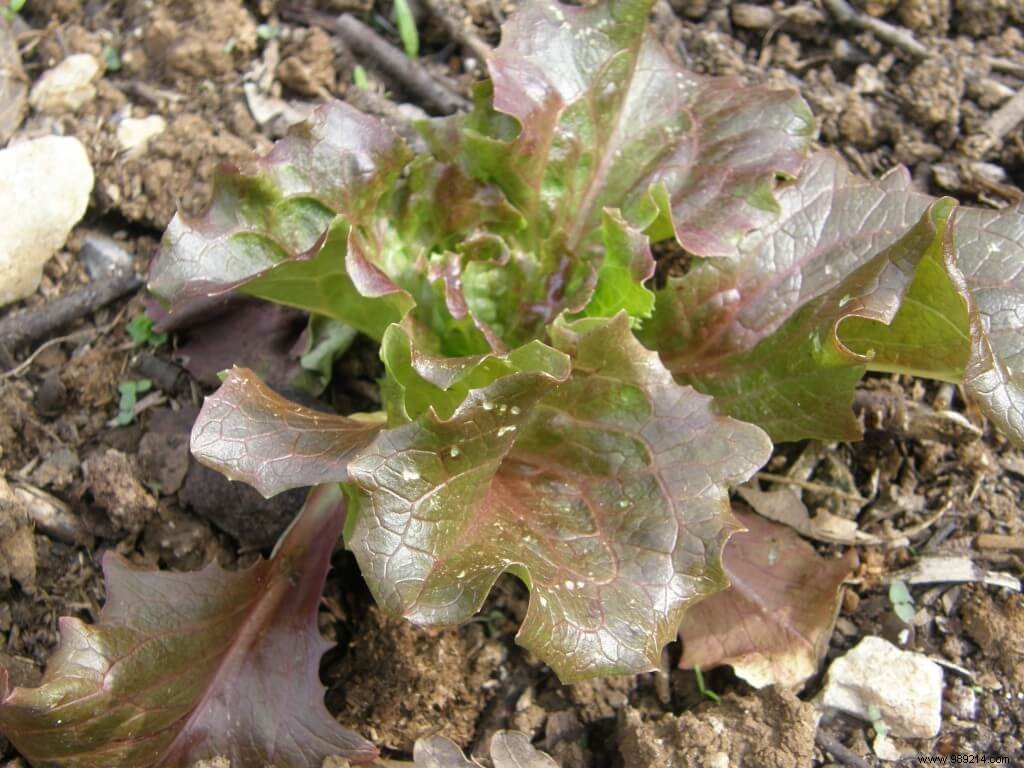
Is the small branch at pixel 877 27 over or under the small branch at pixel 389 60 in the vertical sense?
over

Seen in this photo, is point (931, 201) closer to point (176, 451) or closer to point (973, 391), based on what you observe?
point (973, 391)

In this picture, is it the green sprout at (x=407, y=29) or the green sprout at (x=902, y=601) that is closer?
the green sprout at (x=902, y=601)

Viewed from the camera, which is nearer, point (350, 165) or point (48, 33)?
point (350, 165)

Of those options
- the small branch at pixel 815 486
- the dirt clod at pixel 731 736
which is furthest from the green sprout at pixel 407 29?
the dirt clod at pixel 731 736

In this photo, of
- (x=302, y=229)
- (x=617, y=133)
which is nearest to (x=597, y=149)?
(x=617, y=133)

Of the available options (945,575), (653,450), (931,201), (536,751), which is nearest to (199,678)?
(536,751)

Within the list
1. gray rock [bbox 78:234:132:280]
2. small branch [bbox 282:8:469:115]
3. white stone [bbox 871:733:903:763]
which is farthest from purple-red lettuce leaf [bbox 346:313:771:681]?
gray rock [bbox 78:234:132:280]

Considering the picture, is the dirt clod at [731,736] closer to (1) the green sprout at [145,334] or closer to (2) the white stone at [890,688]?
(2) the white stone at [890,688]

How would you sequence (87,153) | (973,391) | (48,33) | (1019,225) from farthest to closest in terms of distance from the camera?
(48,33)
(87,153)
(1019,225)
(973,391)
